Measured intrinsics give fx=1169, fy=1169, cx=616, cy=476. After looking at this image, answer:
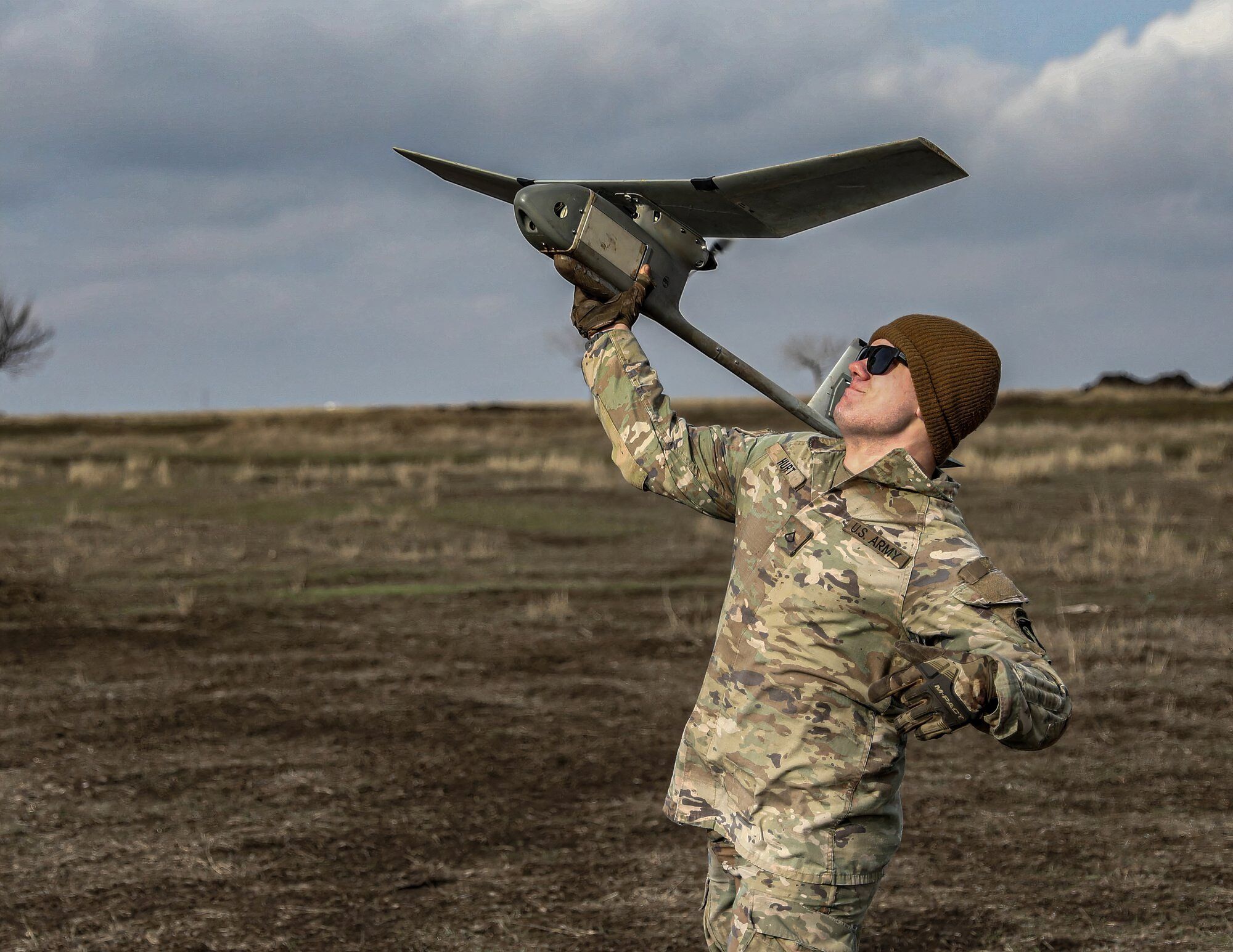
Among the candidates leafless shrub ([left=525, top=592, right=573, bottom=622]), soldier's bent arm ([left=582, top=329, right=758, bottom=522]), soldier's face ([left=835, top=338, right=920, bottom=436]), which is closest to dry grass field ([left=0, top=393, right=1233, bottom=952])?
leafless shrub ([left=525, top=592, right=573, bottom=622])

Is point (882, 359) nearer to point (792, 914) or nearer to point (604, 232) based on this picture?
point (604, 232)

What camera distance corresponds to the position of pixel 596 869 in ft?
18.7

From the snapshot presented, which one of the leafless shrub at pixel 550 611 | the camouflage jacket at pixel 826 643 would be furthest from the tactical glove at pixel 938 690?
the leafless shrub at pixel 550 611

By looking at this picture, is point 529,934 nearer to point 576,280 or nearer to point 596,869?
point 596,869

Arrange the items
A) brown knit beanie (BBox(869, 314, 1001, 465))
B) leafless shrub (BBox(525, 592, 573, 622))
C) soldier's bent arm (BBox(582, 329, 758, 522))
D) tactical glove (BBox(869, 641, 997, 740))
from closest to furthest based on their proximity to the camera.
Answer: tactical glove (BBox(869, 641, 997, 740)) < brown knit beanie (BBox(869, 314, 1001, 465)) < soldier's bent arm (BBox(582, 329, 758, 522)) < leafless shrub (BBox(525, 592, 573, 622))

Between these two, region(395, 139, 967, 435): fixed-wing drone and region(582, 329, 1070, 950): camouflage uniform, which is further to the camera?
region(395, 139, 967, 435): fixed-wing drone

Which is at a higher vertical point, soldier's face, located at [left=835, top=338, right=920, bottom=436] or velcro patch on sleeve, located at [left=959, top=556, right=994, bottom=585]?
soldier's face, located at [left=835, top=338, right=920, bottom=436]

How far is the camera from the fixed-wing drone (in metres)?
2.94

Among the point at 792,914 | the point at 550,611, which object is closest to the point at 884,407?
the point at 792,914

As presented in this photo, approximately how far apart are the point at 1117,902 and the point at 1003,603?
357 centimetres

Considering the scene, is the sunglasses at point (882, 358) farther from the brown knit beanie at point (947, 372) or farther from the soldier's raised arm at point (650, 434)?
the soldier's raised arm at point (650, 434)

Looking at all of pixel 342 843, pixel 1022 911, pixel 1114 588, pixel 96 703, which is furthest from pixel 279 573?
pixel 1022 911

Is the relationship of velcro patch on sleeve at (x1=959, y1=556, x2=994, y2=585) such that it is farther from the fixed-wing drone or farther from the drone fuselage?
the drone fuselage

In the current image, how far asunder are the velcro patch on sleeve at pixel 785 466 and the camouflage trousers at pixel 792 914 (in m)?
0.88
